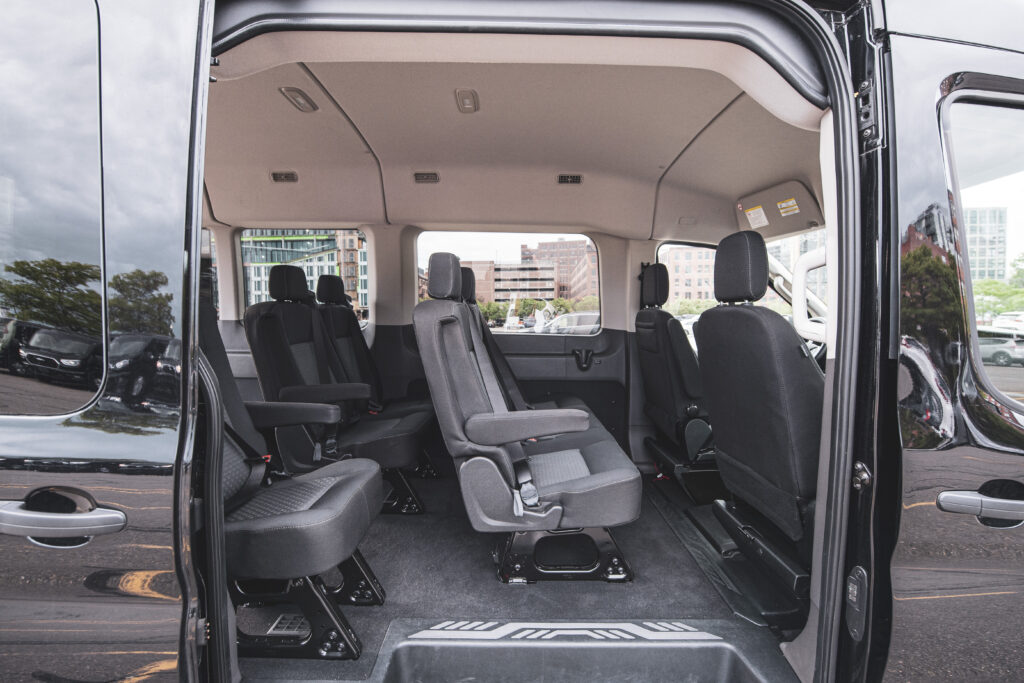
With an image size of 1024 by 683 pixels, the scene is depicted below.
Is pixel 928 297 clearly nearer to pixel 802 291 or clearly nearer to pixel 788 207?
pixel 802 291

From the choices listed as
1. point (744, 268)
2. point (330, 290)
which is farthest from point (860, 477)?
point (330, 290)

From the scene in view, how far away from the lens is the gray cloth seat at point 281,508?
1.29 m

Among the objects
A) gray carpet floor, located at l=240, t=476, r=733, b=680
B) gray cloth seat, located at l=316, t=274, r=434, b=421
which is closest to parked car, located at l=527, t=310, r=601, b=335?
gray cloth seat, located at l=316, t=274, r=434, b=421

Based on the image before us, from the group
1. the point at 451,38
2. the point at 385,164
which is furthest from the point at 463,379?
the point at 385,164

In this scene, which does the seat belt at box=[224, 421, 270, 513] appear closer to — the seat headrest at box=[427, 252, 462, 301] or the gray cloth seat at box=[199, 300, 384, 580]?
the gray cloth seat at box=[199, 300, 384, 580]

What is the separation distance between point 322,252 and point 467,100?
6.03 feet

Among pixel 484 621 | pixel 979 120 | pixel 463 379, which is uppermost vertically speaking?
pixel 979 120

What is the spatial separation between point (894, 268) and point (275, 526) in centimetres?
149

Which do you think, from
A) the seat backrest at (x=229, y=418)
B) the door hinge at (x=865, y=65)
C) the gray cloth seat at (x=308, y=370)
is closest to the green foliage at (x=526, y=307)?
the gray cloth seat at (x=308, y=370)

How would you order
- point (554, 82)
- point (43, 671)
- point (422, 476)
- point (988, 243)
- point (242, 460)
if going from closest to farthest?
point (43, 671) → point (988, 243) → point (242, 460) → point (554, 82) → point (422, 476)

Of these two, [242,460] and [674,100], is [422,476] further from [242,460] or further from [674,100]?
[674,100]

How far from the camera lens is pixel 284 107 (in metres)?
2.50

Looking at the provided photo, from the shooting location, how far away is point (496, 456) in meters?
1.83

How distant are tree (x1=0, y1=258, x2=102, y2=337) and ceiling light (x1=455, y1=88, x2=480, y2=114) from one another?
184 cm
